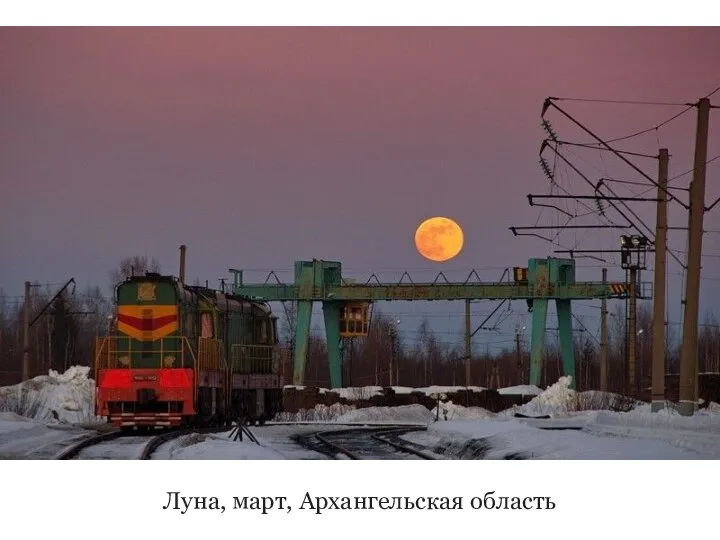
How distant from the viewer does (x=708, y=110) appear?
29406 mm

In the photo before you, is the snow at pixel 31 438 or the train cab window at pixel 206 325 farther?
the train cab window at pixel 206 325

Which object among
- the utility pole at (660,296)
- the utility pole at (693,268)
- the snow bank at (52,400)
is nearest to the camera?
the utility pole at (693,268)

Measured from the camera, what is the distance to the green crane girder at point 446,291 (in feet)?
198

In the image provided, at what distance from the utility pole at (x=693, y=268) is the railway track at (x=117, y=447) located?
12028 millimetres

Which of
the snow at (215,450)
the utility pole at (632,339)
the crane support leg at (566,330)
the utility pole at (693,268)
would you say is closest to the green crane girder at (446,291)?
the crane support leg at (566,330)

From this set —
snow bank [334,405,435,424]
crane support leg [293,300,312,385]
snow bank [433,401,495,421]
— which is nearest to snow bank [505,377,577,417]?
snow bank [433,401,495,421]

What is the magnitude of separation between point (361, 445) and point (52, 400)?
20.6 metres

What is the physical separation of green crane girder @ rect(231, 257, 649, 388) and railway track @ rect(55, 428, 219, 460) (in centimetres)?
3063

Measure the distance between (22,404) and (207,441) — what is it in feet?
66.3

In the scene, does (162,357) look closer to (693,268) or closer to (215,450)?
(215,450)

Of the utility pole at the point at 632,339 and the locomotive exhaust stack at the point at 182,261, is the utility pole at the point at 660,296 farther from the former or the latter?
the locomotive exhaust stack at the point at 182,261

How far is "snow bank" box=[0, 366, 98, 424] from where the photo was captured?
4456 cm
